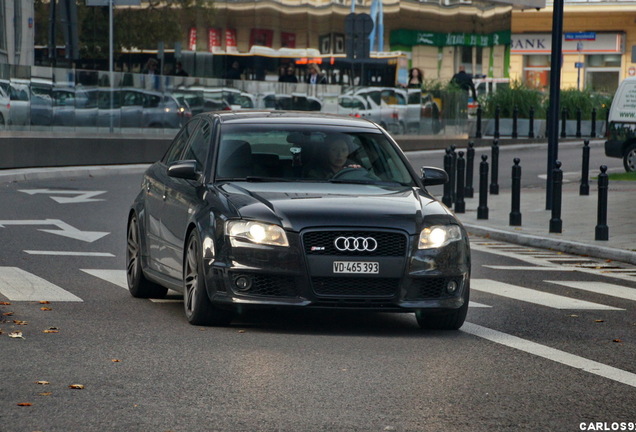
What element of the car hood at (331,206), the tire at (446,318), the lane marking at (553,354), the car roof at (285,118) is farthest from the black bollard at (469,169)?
the tire at (446,318)

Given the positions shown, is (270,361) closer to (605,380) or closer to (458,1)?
(605,380)

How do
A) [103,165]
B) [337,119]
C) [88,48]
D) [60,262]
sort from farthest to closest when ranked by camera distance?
[88,48] < [103,165] < [60,262] < [337,119]

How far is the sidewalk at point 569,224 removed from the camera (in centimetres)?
1621

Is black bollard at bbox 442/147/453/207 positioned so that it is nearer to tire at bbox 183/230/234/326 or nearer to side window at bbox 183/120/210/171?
side window at bbox 183/120/210/171

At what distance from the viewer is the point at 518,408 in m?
6.76

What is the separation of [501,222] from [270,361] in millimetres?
11620

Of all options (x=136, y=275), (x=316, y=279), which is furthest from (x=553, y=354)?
(x=136, y=275)

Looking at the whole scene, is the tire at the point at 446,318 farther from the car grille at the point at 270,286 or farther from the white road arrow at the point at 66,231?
the white road arrow at the point at 66,231

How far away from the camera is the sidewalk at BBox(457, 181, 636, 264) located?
16.2 metres

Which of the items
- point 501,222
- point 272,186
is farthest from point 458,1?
point 272,186

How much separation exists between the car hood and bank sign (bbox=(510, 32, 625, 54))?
6067 centimetres

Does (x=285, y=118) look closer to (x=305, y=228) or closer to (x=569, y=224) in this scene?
(x=305, y=228)

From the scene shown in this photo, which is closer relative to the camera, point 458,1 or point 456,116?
point 456,116

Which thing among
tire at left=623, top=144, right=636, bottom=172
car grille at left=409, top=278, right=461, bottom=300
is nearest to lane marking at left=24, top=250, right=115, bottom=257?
car grille at left=409, top=278, right=461, bottom=300
